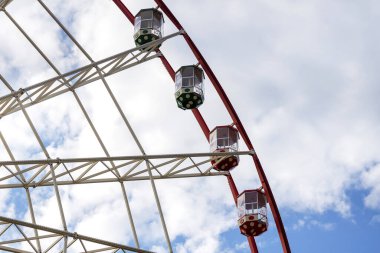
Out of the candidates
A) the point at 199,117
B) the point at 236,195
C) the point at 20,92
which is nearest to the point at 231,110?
the point at 199,117

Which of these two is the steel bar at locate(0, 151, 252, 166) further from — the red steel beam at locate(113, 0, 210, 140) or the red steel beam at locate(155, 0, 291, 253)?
the red steel beam at locate(113, 0, 210, 140)

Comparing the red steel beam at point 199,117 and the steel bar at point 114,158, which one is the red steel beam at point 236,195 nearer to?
the red steel beam at point 199,117

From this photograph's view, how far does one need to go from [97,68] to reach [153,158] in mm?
3111

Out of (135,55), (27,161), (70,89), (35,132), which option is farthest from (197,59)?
(27,161)

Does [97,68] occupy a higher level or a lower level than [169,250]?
higher

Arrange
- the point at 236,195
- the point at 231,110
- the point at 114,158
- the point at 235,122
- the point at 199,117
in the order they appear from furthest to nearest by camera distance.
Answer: the point at 199,117, the point at 236,195, the point at 235,122, the point at 231,110, the point at 114,158

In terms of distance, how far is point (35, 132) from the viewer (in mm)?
20500

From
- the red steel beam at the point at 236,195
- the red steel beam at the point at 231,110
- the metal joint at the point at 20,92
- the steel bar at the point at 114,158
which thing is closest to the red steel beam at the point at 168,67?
the red steel beam at the point at 231,110

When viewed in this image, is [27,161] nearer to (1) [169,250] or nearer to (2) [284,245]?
(1) [169,250]

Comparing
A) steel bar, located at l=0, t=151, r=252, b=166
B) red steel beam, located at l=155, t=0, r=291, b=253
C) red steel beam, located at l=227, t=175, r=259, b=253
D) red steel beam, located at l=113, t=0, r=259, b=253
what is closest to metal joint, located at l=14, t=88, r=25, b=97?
steel bar, located at l=0, t=151, r=252, b=166

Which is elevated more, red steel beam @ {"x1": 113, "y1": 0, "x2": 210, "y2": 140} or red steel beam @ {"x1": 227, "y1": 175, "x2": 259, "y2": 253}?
red steel beam @ {"x1": 113, "y1": 0, "x2": 210, "y2": 140}

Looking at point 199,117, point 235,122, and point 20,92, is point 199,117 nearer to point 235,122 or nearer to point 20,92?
point 235,122

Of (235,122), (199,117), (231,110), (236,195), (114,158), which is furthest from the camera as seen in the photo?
(199,117)

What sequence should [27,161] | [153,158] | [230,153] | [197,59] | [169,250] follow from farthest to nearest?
[197,59] → [230,153] → [153,158] → [169,250] → [27,161]
